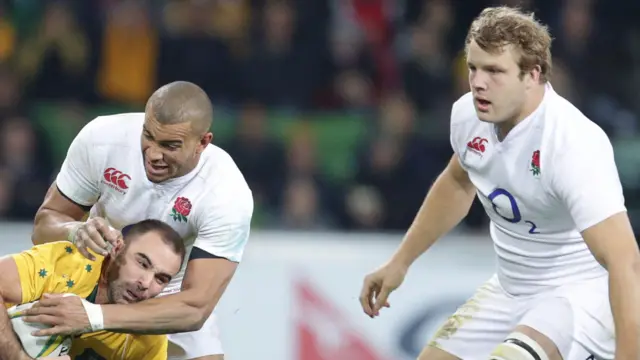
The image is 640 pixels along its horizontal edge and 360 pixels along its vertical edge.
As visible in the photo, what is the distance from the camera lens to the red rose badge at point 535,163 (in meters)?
4.23

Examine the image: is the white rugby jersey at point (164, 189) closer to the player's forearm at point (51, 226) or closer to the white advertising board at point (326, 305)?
the player's forearm at point (51, 226)

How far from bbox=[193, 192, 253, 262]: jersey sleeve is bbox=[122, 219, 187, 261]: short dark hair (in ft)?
0.40

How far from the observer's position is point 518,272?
15.0 ft

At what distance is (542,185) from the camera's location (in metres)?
4.23

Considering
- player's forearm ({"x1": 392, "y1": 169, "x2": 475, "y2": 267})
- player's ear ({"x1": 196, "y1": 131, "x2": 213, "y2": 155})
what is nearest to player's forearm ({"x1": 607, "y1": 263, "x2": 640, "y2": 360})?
player's forearm ({"x1": 392, "y1": 169, "x2": 475, "y2": 267})

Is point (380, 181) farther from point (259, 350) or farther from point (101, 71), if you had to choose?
point (101, 71)

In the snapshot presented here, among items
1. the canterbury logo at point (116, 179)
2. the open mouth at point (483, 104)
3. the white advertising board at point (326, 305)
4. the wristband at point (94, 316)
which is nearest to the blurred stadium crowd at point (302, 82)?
the white advertising board at point (326, 305)

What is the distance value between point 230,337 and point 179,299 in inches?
100

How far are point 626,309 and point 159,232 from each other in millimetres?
1689

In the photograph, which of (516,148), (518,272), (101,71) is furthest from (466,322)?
(101,71)

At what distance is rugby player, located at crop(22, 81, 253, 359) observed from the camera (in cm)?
427

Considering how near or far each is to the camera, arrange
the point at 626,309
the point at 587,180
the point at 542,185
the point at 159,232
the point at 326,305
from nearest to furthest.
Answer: the point at 626,309
the point at 587,180
the point at 542,185
the point at 159,232
the point at 326,305

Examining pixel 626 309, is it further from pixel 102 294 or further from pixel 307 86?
pixel 307 86

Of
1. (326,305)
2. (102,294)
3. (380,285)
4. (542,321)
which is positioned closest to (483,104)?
(542,321)
